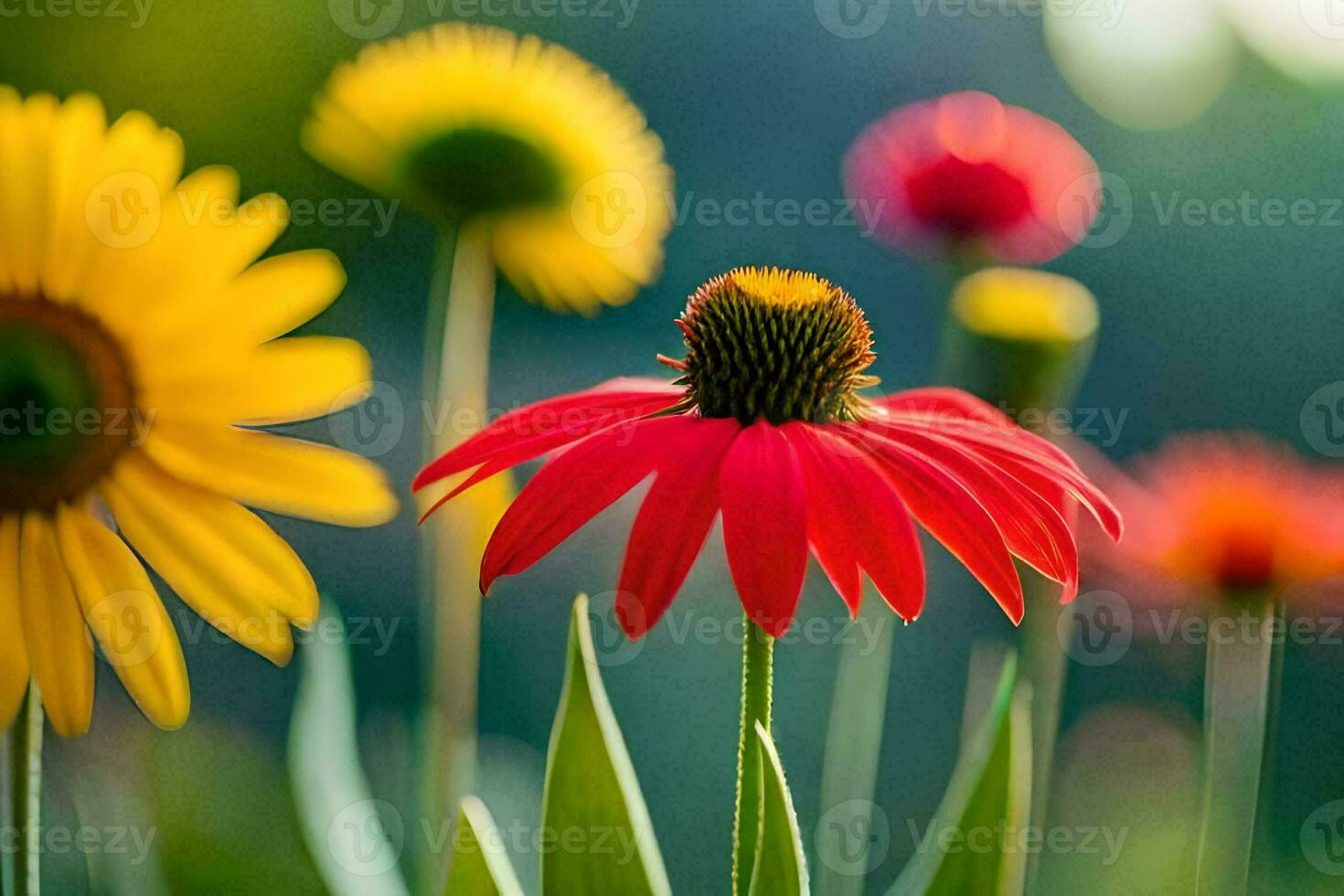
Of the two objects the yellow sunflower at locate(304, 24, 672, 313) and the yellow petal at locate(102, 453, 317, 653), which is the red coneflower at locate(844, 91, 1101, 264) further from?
the yellow petal at locate(102, 453, 317, 653)

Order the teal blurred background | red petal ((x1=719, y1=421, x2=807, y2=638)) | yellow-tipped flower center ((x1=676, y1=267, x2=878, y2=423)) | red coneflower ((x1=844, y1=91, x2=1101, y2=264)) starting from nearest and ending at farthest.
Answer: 1. red petal ((x1=719, y1=421, x2=807, y2=638))
2. yellow-tipped flower center ((x1=676, y1=267, x2=878, y2=423))
3. red coneflower ((x1=844, y1=91, x2=1101, y2=264))
4. the teal blurred background

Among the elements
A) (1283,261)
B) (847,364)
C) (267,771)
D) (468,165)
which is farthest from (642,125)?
(1283,261)

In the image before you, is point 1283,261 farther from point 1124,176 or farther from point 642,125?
point 642,125

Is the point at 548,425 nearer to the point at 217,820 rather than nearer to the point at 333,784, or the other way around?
the point at 333,784

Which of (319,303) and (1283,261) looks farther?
(1283,261)

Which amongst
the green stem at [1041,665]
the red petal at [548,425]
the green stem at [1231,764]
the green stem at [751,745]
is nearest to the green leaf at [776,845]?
the green stem at [751,745]

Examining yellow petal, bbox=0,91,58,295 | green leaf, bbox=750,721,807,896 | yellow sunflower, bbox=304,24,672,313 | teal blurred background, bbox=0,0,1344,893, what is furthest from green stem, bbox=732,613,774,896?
teal blurred background, bbox=0,0,1344,893
